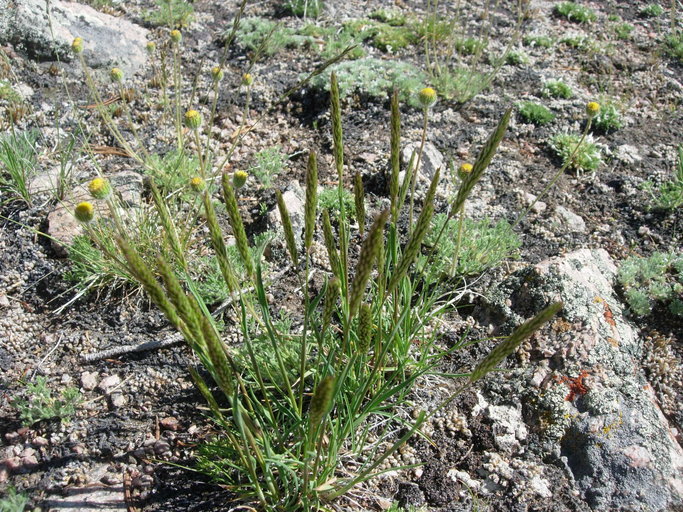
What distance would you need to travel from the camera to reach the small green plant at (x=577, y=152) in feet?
13.4

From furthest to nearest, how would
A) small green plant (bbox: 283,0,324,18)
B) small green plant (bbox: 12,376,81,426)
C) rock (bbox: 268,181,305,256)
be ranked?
small green plant (bbox: 283,0,324,18)
rock (bbox: 268,181,305,256)
small green plant (bbox: 12,376,81,426)

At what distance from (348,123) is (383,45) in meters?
1.36

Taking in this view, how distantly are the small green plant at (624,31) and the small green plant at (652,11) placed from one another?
49 centimetres

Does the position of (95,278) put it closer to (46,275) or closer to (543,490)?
(46,275)

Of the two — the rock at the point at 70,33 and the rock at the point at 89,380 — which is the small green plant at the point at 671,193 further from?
the rock at the point at 70,33

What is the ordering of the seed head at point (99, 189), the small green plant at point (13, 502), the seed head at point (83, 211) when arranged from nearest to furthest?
the small green plant at point (13, 502) < the seed head at point (83, 211) < the seed head at point (99, 189)

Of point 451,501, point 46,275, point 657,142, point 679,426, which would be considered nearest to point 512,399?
point 451,501

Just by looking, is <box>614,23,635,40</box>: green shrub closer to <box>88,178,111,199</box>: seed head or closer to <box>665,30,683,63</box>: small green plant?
<box>665,30,683,63</box>: small green plant

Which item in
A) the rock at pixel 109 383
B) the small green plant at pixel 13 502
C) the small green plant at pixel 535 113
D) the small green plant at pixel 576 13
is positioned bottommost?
the rock at pixel 109 383

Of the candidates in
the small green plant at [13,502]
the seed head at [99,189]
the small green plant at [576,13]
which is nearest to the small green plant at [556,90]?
the small green plant at [576,13]

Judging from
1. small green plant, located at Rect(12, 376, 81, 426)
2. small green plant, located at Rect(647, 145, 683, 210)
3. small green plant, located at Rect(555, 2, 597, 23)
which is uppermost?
small green plant, located at Rect(555, 2, 597, 23)

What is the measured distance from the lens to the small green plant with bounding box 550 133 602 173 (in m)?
4.09

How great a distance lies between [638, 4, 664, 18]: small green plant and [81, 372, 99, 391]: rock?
6.50m

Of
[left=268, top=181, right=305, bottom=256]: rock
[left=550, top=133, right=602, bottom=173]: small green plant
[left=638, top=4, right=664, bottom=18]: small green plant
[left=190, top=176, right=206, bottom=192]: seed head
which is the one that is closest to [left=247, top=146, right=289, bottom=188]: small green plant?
[left=268, top=181, right=305, bottom=256]: rock
